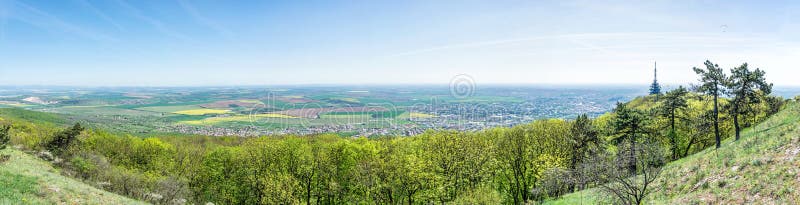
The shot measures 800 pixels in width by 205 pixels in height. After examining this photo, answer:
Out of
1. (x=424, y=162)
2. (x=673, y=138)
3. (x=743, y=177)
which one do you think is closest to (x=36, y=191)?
(x=424, y=162)

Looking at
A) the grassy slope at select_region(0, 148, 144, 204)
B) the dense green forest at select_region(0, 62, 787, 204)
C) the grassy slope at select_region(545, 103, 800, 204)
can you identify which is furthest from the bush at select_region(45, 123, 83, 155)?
the grassy slope at select_region(545, 103, 800, 204)

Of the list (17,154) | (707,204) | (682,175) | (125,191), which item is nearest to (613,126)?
(682,175)

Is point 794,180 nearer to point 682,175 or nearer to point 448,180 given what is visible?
point 682,175

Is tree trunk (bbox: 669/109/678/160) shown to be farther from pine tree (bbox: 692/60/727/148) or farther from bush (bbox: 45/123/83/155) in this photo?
bush (bbox: 45/123/83/155)

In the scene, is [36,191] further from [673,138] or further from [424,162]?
[673,138]

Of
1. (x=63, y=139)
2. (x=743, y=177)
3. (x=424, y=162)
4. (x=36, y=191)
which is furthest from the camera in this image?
(x=63, y=139)

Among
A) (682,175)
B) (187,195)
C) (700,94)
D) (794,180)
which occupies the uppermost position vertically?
(700,94)

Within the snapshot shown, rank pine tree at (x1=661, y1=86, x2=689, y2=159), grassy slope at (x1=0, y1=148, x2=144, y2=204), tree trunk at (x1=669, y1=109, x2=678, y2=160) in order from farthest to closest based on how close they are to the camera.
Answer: tree trunk at (x1=669, y1=109, x2=678, y2=160), pine tree at (x1=661, y1=86, x2=689, y2=159), grassy slope at (x1=0, y1=148, x2=144, y2=204)

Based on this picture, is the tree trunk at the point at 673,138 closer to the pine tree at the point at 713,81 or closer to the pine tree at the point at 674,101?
the pine tree at the point at 674,101
